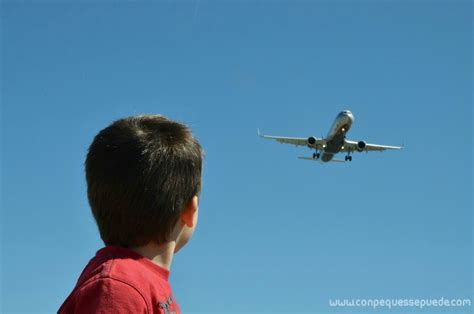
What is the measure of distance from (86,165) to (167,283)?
62 centimetres

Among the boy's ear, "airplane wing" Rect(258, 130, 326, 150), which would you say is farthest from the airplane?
the boy's ear

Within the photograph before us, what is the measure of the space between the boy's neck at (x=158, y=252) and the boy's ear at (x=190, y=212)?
113mm

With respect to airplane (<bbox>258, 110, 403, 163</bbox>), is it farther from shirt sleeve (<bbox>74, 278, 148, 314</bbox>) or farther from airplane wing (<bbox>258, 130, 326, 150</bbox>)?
shirt sleeve (<bbox>74, 278, 148, 314</bbox>)

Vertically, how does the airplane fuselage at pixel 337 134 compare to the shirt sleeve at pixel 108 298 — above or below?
above

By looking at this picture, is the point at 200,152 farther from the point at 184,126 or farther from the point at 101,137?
the point at 101,137

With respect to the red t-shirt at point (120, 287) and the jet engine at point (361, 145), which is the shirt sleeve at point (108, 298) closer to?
the red t-shirt at point (120, 287)

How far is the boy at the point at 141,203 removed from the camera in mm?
2658

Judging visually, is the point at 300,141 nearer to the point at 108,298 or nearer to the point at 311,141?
the point at 311,141

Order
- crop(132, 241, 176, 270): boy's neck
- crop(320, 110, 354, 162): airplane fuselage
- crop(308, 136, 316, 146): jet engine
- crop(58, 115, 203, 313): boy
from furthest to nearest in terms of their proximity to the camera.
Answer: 1. crop(308, 136, 316, 146): jet engine
2. crop(320, 110, 354, 162): airplane fuselage
3. crop(132, 241, 176, 270): boy's neck
4. crop(58, 115, 203, 313): boy

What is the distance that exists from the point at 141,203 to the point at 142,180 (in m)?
0.10

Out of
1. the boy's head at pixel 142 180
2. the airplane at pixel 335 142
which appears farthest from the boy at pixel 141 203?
the airplane at pixel 335 142

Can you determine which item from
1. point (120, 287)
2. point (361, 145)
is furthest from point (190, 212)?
point (361, 145)

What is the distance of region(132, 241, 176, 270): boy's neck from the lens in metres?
2.91

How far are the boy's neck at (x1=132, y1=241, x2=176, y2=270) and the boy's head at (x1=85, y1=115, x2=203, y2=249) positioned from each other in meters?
0.03
